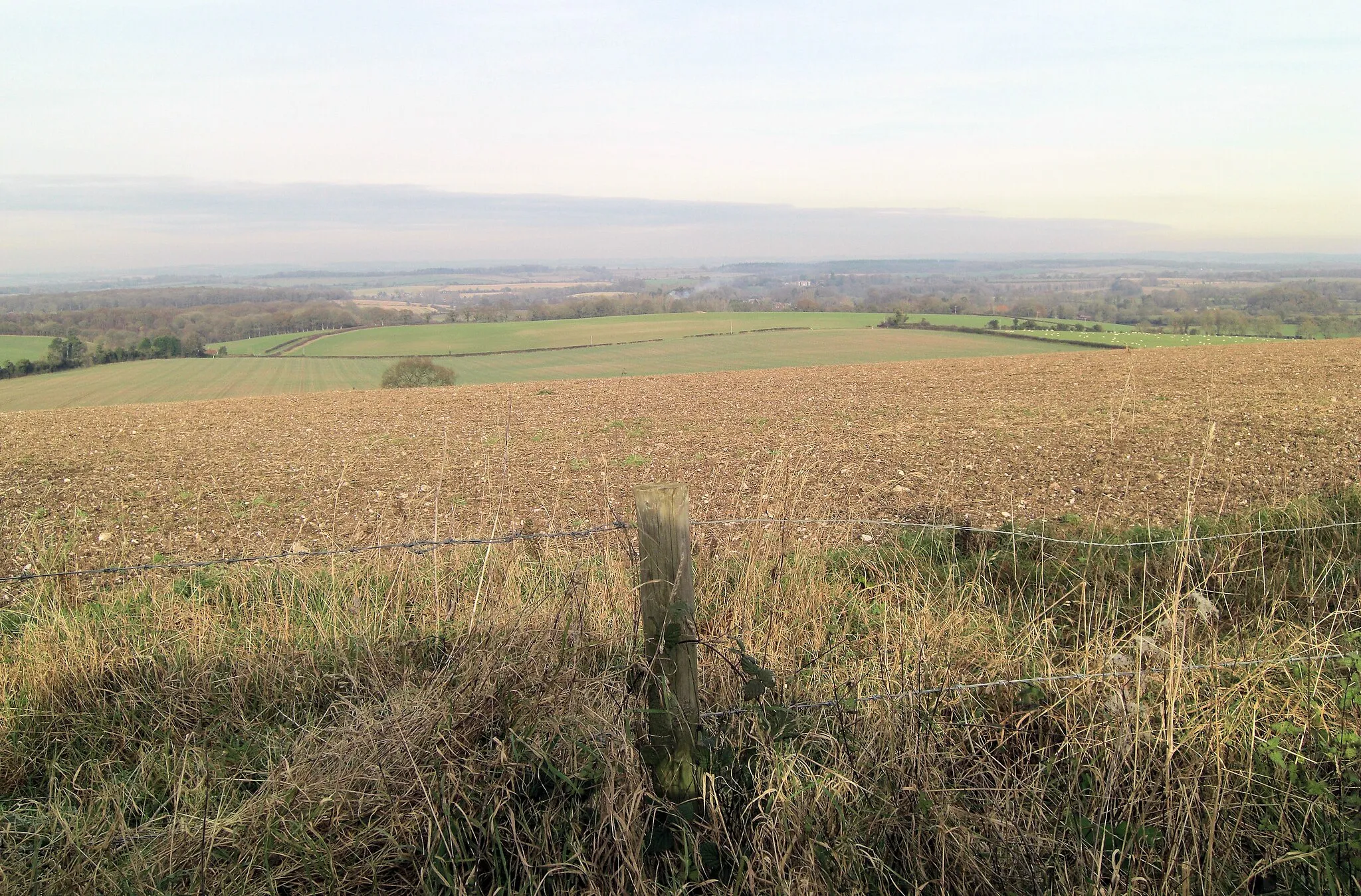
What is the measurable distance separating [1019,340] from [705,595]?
133ft

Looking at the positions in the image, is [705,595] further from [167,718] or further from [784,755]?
[167,718]

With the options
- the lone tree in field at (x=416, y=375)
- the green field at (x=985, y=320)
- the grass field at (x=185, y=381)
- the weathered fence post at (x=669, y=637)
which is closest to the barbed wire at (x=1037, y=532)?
the weathered fence post at (x=669, y=637)

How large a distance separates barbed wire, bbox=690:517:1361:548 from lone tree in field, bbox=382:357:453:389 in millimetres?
25138

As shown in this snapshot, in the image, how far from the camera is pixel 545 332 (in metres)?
57.2

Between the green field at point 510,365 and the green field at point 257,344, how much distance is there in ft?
13.8

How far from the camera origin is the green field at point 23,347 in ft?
125

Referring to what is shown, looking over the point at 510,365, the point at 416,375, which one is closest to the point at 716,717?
the point at 416,375

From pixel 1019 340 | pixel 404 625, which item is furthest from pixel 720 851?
pixel 1019 340

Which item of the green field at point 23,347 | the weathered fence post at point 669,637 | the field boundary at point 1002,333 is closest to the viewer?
the weathered fence post at point 669,637

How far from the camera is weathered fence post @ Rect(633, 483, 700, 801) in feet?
9.26

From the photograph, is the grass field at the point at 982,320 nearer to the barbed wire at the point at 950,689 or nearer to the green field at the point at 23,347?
the barbed wire at the point at 950,689

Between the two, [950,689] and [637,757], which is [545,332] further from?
[637,757]

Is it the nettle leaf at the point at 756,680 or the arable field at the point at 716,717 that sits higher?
the nettle leaf at the point at 756,680

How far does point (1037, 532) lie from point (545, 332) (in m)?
52.2
